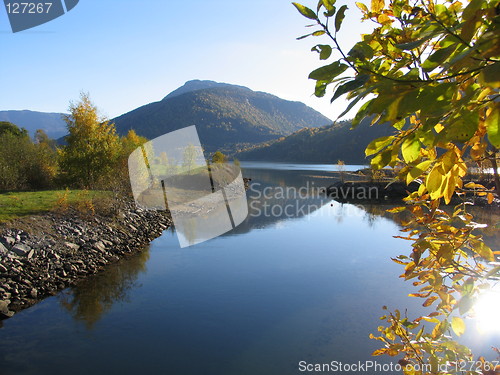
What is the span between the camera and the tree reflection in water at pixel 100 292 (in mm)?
9651

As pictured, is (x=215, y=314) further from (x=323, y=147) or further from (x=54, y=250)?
(x=323, y=147)

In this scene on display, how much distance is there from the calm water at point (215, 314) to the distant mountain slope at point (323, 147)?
102075mm

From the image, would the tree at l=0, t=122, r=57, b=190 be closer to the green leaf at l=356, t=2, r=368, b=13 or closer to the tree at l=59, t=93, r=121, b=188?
the tree at l=59, t=93, r=121, b=188

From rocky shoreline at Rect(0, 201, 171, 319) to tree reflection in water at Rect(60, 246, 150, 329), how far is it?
48 centimetres

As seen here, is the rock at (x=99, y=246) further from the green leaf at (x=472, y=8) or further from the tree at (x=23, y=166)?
the green leaf at (x=472, y=8)

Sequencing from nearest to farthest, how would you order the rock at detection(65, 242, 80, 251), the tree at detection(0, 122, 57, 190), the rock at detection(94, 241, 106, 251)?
the rock at detection(65, 242, 80, 251) < the rock at detection(94, 241, 106, 251) < the tree at detection(0, 122, 57, 190)

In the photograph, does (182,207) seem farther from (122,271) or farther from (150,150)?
(122,271)

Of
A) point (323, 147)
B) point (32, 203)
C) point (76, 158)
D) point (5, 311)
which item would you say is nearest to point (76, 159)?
point (76, 158)

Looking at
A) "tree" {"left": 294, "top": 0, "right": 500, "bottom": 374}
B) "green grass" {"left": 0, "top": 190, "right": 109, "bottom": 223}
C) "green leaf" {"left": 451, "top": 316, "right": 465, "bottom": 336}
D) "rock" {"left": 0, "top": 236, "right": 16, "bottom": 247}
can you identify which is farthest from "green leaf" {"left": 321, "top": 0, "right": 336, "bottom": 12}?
"green grass" {"left": 0, "top": 190, "right": 109, "bottom": 223}

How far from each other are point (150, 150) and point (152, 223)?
1628 cm

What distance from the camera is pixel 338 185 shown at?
140ft

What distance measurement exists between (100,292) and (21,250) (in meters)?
3.19

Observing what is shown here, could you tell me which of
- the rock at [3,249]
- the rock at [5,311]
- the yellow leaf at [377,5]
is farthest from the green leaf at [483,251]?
the rock at [3,249]

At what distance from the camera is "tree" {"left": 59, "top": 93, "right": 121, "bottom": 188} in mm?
23344
